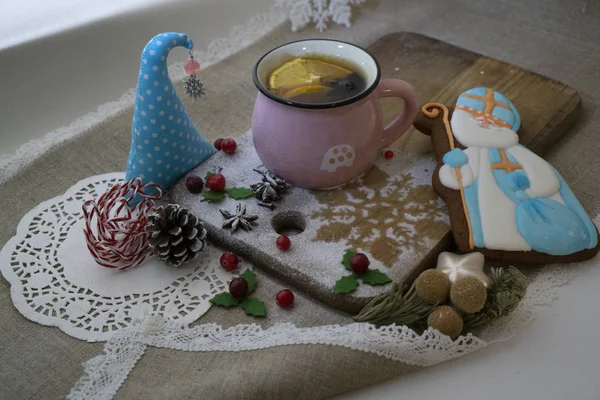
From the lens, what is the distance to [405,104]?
833mm

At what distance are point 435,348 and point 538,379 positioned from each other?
11cm

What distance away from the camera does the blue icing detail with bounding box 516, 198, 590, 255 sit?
0.72m

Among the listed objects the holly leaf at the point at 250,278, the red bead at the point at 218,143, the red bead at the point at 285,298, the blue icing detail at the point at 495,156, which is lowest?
the holly leaf at the point at 250,278

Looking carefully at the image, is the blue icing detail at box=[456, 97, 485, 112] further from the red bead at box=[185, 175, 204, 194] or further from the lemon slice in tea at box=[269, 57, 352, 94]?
the red bead at box=[185, 175, 204, 194]

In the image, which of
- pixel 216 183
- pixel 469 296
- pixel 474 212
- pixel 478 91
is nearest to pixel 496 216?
pixel 474 212

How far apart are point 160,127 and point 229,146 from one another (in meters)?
0.11

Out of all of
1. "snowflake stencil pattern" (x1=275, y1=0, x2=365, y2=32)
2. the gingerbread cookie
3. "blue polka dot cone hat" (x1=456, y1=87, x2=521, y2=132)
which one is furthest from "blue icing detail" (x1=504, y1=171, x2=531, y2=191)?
"snowflake stencil pattern" (x1=275, y1=0, x2=365, y2=32)

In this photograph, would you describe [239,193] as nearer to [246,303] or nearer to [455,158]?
[246,303]

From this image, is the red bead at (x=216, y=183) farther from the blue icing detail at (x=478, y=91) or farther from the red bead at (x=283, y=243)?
the blue icing detail at (x=478, y=91)

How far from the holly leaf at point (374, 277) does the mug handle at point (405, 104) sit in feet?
A: 0.67

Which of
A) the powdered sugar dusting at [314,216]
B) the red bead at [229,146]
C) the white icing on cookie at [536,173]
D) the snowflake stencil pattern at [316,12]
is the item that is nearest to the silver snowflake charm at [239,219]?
the powdered sugar dusting at [314,216]

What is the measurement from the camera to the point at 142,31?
114 cm

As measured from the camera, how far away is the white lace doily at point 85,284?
70 cm

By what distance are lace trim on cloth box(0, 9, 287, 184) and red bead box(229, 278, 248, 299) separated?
39 cm
